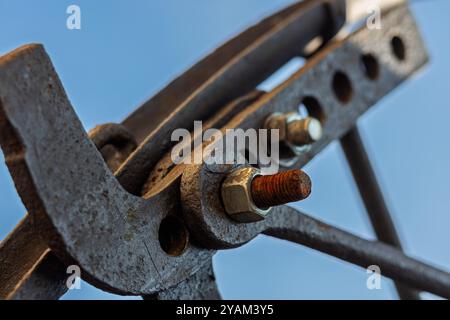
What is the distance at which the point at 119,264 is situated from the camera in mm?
481

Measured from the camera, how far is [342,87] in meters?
0.81

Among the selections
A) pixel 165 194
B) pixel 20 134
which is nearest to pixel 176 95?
pixel 165 194

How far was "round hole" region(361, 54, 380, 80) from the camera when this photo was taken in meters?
0.84

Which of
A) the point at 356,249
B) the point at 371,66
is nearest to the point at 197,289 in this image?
the point at 356,249

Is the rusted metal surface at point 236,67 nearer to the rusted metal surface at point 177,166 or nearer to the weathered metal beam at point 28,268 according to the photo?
the rusted metal surface at point 177,166

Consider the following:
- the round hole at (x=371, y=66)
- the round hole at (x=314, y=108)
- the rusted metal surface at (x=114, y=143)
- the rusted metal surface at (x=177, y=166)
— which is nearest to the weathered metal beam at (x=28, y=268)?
the rusted metal surface at (x=177, y=166)

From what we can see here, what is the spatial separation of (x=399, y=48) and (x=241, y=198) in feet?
1.52

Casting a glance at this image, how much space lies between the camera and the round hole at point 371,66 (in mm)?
838

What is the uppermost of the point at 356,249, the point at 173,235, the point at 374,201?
the point at 173,235

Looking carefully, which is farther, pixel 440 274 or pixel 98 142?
pixel 440 274

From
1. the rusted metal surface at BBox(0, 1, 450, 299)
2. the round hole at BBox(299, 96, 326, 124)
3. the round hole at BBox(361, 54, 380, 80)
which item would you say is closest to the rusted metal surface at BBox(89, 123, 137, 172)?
the rusted metal surface at BBox(0, 1, 450, 299)

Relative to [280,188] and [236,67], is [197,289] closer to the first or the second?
[280,188]
